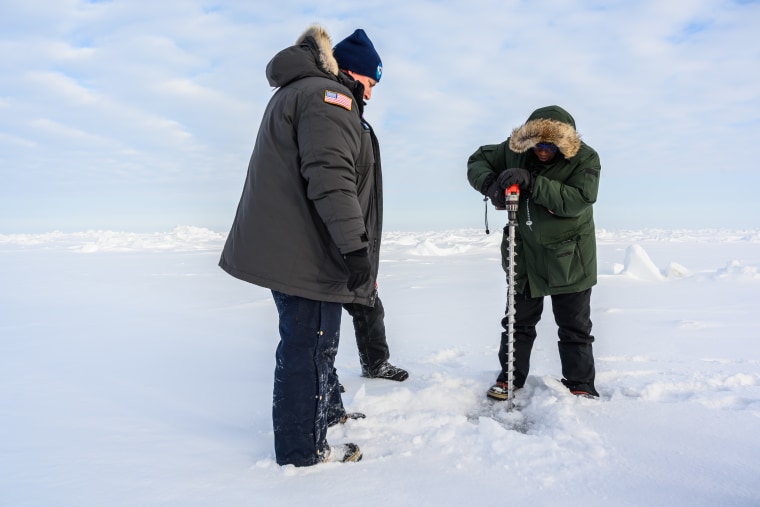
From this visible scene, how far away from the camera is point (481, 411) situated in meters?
2.58

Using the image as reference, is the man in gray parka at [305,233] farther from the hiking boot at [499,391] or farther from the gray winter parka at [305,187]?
the hiking boot at [499,391]

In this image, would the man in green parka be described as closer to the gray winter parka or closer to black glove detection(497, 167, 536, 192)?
black glove detection(497, 167, 536, 192)

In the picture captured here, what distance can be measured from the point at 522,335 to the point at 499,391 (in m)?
0.36

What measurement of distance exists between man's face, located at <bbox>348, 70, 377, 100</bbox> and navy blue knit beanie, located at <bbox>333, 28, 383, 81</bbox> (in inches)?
0.5

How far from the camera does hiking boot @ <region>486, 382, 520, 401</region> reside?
2.69 m

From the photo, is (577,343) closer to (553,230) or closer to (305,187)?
(553,230)

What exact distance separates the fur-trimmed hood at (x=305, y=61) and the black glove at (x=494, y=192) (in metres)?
1.09

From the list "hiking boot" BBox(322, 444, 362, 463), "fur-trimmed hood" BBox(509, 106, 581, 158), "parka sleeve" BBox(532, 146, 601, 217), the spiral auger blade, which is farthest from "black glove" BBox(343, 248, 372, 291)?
"fur-trimmed hood" BBox(509, 106, 581, 158)

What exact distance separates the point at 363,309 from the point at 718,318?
12.5 ft

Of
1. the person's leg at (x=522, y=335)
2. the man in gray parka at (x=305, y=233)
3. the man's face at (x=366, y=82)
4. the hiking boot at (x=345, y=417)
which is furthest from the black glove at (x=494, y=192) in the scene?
the hiking boot at (x=345, y=417)

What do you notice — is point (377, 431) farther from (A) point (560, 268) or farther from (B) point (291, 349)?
(A) point (560, 268)

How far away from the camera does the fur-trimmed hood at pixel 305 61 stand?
1.86 m

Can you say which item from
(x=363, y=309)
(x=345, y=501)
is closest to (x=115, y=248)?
(x=363, y=309)

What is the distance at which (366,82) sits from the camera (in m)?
2.11
